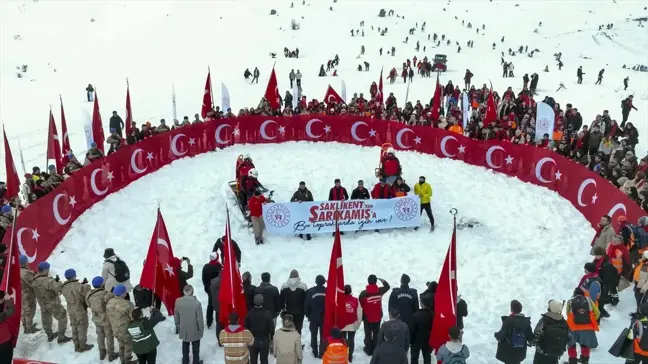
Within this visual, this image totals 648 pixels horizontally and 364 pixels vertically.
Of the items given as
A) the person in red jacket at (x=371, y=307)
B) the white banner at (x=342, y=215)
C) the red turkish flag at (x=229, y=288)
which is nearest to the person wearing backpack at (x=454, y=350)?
the person in red jacket at (x=371, y=307)

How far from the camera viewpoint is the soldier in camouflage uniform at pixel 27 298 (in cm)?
977

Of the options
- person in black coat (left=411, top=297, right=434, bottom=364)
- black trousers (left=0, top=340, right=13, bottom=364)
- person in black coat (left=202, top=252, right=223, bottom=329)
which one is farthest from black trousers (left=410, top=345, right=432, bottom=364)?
black trousers (left=0, top=340, right=13, bottom=364)

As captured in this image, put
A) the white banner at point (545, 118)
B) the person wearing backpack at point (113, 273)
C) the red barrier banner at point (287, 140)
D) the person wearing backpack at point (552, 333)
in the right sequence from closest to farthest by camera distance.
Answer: the person wearing backpack at point (552, 333) < the person wearing backpack at point (113, 273) < the red barrier banner at point (287, 140) < the white banner at point (545, 118)

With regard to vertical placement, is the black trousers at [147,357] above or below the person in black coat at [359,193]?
below

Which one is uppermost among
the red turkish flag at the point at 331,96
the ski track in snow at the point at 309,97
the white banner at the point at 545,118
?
the white banner at the point at 545,118

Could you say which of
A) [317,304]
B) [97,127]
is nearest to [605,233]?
[317,304]

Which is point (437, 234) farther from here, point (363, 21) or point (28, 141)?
point (363, 21)

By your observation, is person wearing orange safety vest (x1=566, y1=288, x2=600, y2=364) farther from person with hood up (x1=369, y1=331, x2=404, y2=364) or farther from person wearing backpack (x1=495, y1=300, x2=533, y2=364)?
person with hood up (x1=369, y1=331, x2=404, y2=364)

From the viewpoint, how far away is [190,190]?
17219mm

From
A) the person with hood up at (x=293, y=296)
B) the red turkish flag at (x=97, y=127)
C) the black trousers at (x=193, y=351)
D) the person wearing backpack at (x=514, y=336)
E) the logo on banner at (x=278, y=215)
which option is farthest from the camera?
the red turkish flag at (x=97, y=127)

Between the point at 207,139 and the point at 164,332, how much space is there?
1113 cm

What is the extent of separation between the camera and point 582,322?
29.1ft

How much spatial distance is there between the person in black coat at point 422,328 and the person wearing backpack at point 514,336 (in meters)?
1.04

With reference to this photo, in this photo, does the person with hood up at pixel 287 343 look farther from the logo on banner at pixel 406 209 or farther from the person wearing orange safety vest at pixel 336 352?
the logo on banner at pixel 406 209
